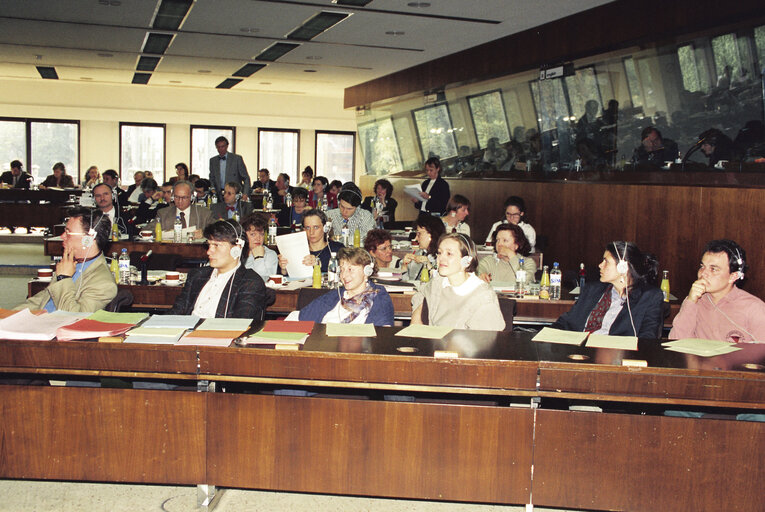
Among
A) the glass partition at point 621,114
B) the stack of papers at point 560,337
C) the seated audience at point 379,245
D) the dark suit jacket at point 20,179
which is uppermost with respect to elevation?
the glass partition at point 621,114

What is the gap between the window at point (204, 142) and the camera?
20250 millimetres

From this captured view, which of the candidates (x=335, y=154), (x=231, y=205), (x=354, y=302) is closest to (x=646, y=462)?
(x=354, y=302)

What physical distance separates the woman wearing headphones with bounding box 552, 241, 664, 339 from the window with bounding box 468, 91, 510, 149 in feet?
23.5

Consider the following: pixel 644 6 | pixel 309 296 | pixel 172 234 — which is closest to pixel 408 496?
pixel 309 296

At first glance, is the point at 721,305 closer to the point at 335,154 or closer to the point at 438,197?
the point at 438,197

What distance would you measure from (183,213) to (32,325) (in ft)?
16.6

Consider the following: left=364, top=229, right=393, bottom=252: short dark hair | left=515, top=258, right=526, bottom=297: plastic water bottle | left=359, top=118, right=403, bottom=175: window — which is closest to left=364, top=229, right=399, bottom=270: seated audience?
left=364, top=229, right=393, bottom=252: short dark hair

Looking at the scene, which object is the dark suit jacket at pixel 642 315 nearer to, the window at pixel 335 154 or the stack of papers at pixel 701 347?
the stack of papers at pixel 701 347

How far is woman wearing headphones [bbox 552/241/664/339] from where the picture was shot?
412cm

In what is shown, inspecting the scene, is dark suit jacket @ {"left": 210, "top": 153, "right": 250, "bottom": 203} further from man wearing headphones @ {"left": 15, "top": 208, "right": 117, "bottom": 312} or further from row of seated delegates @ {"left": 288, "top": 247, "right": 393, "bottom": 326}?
row of seated delegates @ {"left": 288, "top": 247, "right": 393, "bottom": 326}

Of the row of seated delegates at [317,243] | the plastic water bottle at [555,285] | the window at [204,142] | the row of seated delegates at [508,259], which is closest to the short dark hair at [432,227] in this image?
the row of seated delegates at [508,259]

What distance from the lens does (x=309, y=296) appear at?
4801mm

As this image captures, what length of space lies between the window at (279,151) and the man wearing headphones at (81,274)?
16478 mm

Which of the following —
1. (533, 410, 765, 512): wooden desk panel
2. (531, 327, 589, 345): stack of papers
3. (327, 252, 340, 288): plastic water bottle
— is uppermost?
(327, 252, 340, 288): plastic water bottle
